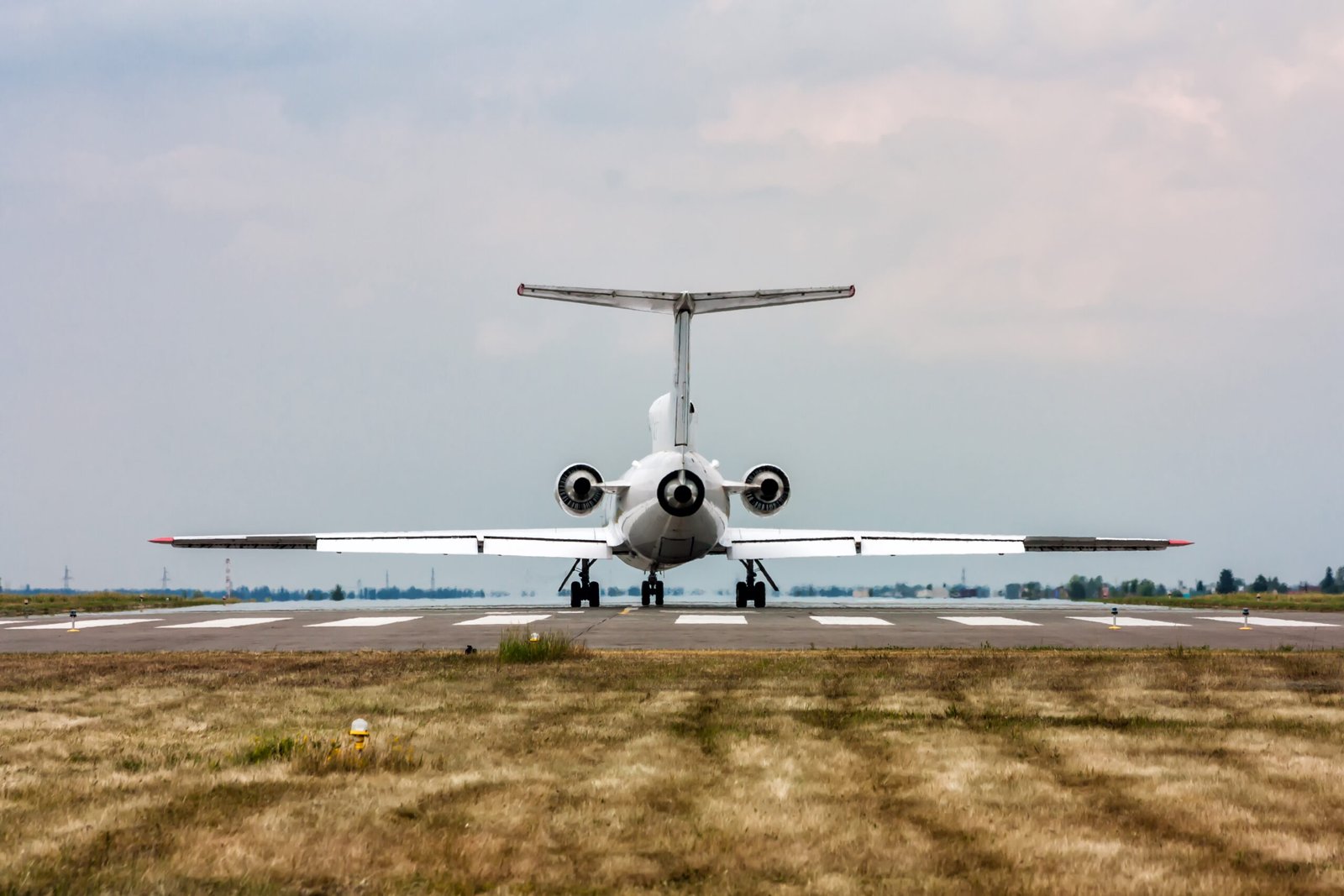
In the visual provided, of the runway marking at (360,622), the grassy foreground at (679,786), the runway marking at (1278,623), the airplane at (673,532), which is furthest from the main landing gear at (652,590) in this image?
the grassy foreground at (679,786)

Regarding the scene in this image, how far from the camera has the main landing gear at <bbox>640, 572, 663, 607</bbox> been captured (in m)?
48.3

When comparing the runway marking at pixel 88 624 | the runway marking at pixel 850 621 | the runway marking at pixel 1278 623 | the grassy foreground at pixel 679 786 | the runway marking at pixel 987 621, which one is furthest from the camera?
the runway marking at pixel 88 624

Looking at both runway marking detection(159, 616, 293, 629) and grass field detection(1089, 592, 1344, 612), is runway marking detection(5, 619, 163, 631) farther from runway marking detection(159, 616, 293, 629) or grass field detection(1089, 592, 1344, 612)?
grass field detection(1089, 592, 1344, 612)

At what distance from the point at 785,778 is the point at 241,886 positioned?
144 inches

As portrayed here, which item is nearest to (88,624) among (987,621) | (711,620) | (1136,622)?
(711,620)

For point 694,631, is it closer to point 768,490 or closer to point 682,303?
point 682,303

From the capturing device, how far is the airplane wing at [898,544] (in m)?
45.2

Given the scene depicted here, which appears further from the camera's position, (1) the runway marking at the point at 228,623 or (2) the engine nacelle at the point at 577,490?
(2) the engine nacelle at the point at 577,490

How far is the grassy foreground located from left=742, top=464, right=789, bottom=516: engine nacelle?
111ft

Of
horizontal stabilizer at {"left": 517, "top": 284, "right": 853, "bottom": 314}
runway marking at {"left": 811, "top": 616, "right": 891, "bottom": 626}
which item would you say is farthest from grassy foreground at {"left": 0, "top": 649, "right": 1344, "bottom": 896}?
horizontal stabilizer at {"left": 517, "top": 284, "right": 853, "bottom": 314}

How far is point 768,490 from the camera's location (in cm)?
4775

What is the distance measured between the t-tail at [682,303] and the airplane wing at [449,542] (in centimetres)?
799

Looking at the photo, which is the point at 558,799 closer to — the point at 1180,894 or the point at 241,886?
the point at 241,886

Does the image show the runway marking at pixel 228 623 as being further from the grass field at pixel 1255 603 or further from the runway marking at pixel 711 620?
the grass field at pixel 1255 603
